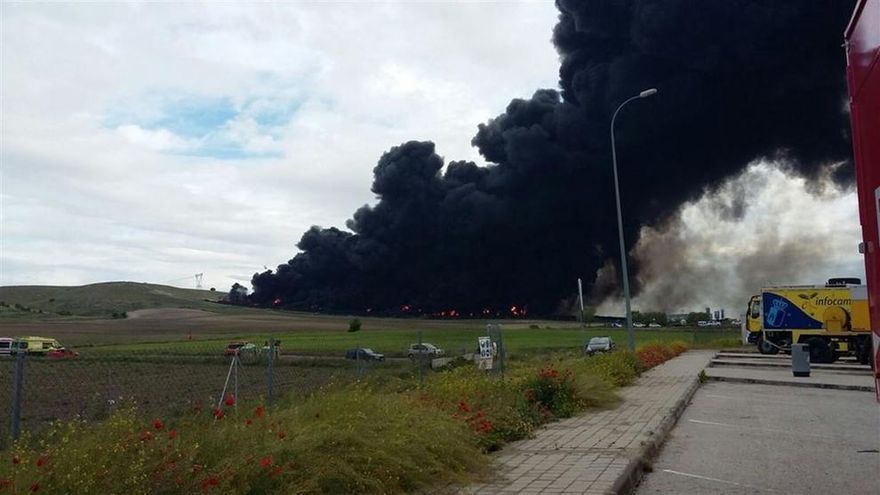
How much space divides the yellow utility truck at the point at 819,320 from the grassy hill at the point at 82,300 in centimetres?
3533

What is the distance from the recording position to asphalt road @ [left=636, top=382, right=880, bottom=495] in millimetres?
6805

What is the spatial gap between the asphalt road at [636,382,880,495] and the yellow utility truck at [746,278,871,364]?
1491 cm

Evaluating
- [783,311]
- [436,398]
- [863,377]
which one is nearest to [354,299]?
[783,311]

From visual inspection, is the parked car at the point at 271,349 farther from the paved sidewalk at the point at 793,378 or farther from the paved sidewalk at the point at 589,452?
the paved sidewalk at the point at 793,378

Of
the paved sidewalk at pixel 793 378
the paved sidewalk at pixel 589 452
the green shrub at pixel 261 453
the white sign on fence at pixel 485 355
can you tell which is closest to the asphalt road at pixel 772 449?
the paved sidewalk at pixel 589 452

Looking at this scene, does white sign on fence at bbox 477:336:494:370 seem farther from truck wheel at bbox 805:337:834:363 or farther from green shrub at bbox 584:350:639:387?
truck wheel at bbox 805:337:834:363

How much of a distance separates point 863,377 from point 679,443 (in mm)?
13687

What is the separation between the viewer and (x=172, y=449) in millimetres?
4645

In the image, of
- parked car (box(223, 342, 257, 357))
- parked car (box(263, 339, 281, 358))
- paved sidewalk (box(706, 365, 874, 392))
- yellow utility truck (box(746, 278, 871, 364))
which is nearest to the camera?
parked car (box(263, 339, 281, 358))

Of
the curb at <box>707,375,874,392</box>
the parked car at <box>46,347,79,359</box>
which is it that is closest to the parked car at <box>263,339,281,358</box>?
the parked car at <box>46,347,79,359</box>

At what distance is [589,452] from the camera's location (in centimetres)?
770

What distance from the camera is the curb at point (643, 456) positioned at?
20.5 feet

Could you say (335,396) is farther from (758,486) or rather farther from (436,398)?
(758,486)

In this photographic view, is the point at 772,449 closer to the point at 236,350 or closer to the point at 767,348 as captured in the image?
the point at 236,350
